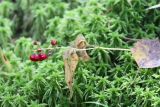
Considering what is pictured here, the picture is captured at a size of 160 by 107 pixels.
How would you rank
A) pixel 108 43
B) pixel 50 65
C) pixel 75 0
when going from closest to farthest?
pixel 50 65 < pixel 108 43 < pixel 75 0

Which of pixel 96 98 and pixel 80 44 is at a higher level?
pixel 80 44

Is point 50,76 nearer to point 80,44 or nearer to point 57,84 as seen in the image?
point 57,84

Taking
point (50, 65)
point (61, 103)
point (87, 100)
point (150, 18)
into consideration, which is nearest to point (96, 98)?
point (87, 100)

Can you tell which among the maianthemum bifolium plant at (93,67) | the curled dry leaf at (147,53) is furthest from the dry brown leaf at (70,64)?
the curled dry leaf at (147,53)

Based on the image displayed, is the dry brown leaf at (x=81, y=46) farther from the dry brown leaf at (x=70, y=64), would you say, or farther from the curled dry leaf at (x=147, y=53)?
the curled dry leaf at (x=147, y=53)

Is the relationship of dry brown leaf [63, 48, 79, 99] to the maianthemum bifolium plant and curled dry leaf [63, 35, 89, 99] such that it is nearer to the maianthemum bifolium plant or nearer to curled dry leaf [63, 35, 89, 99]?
curled dry leaf [63, 35, 89, 99]

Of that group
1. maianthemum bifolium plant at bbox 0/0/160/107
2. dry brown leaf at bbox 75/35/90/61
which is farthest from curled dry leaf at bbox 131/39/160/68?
dry brown leaf at bbox 75/35/90/61

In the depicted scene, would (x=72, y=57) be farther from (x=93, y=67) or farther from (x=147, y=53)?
(x=147, y=53)
